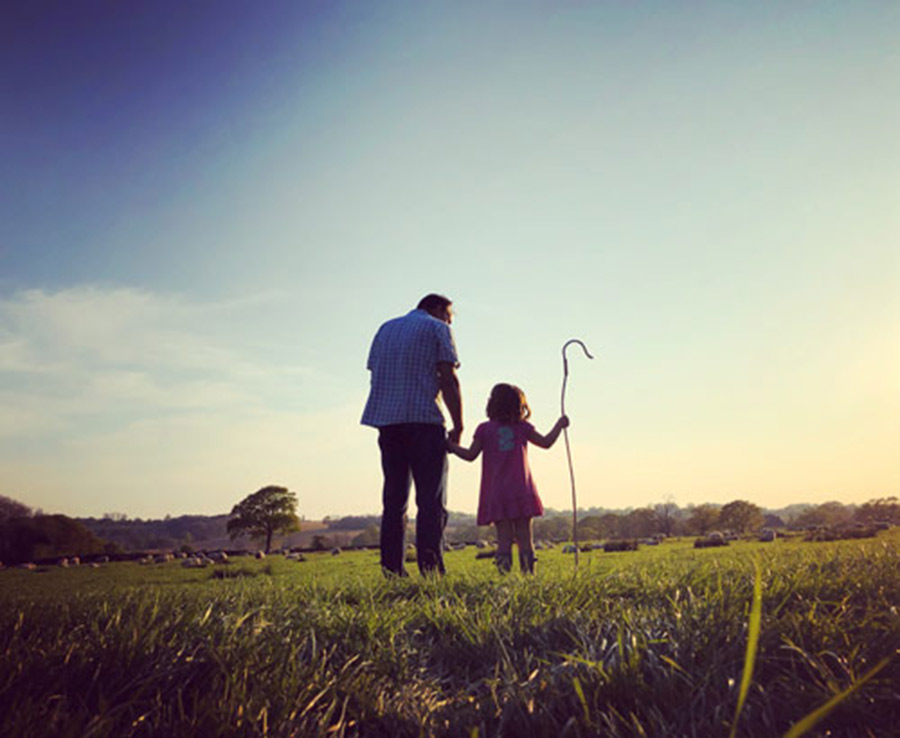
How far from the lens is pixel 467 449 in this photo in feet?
22.3

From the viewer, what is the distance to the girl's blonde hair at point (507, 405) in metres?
7.37

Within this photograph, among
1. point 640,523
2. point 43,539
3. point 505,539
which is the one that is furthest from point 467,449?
point 640,523

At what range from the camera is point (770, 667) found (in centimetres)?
202

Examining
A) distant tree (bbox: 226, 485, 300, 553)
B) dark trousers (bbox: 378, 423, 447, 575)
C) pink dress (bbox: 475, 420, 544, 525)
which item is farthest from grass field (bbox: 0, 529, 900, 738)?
distant tree (bbox: 226, 485, 300, 553)

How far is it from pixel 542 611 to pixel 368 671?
1.17m

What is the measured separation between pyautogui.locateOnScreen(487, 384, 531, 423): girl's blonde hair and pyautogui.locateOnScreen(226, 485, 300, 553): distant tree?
53444mm

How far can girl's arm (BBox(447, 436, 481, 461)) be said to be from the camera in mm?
6609

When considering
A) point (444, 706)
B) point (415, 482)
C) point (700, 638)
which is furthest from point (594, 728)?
point (415, 482)

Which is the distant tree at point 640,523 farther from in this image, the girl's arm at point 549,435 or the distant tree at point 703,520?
the girl's arm at point 549,435

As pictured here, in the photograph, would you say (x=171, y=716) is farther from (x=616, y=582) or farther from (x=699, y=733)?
(x=616, y=582)

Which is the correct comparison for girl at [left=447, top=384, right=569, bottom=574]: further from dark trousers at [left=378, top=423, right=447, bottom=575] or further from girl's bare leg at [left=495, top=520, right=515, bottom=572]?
dark trousers at [left=378, top=423, right=447, bottom=575]

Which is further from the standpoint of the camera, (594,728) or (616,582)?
(616,582)

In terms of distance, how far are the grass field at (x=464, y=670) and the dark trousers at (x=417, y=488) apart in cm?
273

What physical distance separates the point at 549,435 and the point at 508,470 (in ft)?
2.53
